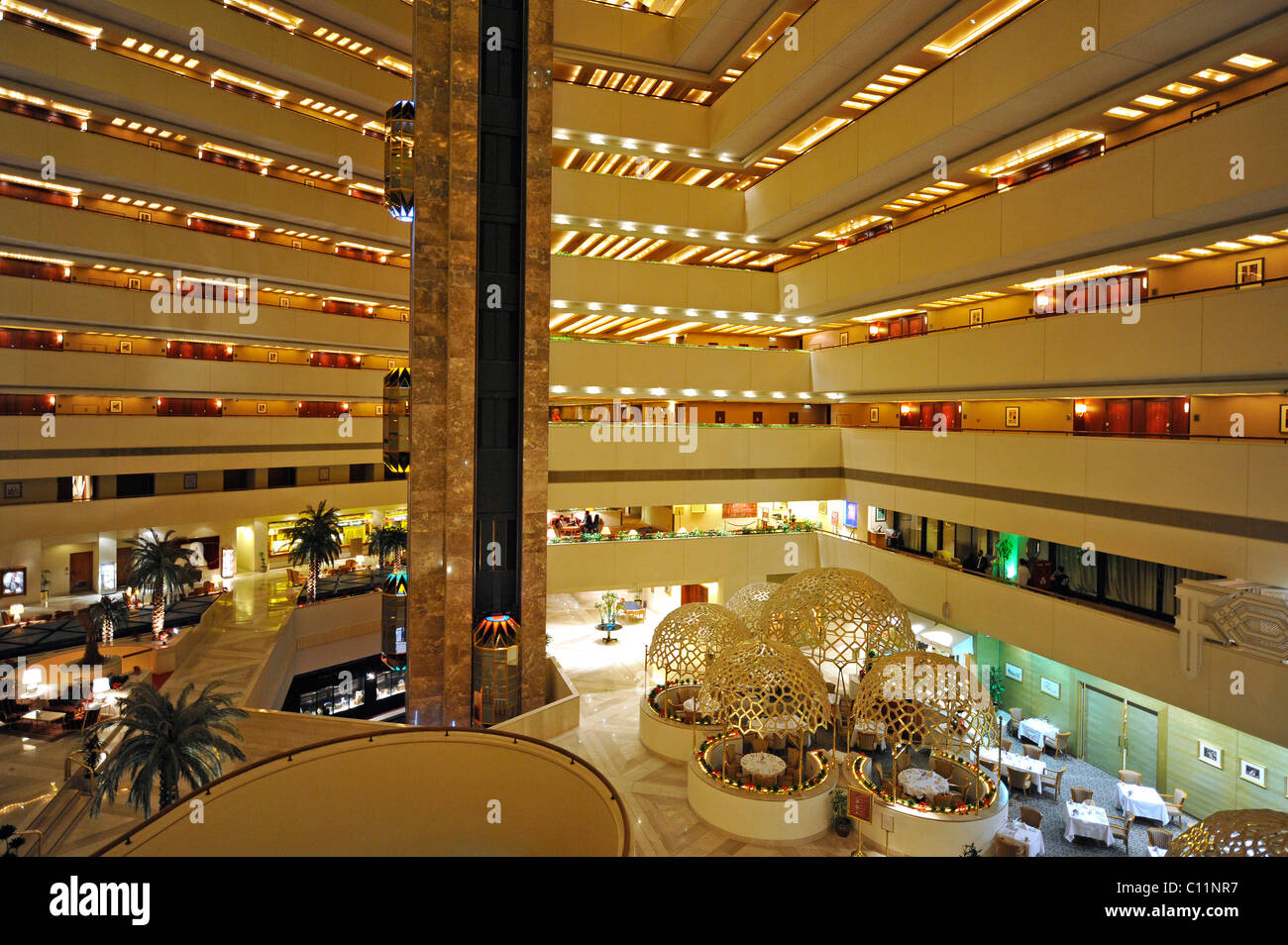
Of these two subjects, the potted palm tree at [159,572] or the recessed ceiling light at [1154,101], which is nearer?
the recessed ceiling light at [1154,101]

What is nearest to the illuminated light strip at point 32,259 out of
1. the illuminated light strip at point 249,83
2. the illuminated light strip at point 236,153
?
the illuminated light strip at point 236,153

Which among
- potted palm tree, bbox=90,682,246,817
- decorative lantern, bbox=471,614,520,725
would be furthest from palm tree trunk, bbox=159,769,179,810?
decorative lantern, bbox=471,614,520,725

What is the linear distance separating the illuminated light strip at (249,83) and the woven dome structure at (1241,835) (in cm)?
3031

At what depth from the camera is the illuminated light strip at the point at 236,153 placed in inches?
917

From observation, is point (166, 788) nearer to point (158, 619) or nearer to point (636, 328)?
point (158, 619)

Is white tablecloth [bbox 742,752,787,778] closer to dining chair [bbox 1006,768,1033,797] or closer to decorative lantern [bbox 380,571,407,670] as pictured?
dining chair [bbox 1006,768,1033,797]

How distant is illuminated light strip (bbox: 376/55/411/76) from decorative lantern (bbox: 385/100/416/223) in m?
12.7

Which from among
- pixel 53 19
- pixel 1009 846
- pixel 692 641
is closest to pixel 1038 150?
pixel 692 641

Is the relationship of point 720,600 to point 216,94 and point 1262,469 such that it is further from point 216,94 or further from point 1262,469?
point 216,94

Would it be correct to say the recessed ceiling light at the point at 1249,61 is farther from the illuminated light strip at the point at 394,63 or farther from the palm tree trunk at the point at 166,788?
the illuminated light strip at the point at 394,63

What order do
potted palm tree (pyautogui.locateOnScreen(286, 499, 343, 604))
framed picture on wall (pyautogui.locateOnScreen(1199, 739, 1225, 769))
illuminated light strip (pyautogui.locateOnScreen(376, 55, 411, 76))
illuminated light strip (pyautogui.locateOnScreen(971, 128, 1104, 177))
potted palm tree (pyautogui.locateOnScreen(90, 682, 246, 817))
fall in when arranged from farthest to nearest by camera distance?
illuminated light strip (pyautogui.locateOnScreen(376, 55, 411, 76))
potted palm tree (pyautogui.locateOnScreen(286, 499, 343, 604))
illuminated light strip (pyautogui.locateOnScreen(971, 128, 1104, 177))
framed picture on wall (pyautogui.locateOnScreen(1199, 739, 1225, 769))
potted palm tree (pyautogui.locateOnScreen(90, 682, 246, 817))

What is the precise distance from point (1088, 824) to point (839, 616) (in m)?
5.57

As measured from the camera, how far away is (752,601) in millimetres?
18219

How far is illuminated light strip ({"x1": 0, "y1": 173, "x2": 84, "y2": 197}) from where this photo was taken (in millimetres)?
20141
